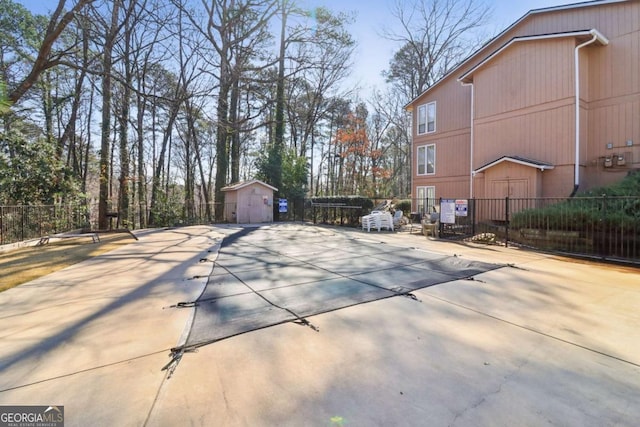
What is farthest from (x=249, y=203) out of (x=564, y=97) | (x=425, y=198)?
(x=564, y=97)

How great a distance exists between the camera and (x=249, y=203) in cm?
Answer: 1648

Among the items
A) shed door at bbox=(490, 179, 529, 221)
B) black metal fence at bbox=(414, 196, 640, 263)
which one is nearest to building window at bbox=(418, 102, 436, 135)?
Result: shed door at bbox=(490, 179, 529, 221)

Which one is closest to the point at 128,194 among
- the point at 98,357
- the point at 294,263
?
the point at 294,263

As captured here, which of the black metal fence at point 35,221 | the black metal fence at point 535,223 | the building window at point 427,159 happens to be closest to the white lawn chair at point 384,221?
the black metal fence at point 535,223

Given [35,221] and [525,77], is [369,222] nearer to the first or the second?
[525,77]

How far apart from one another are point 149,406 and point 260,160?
60.6ft

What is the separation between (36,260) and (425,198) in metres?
15.1

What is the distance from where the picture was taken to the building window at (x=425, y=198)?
15.8 metres

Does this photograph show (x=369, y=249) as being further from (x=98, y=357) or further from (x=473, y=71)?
(x=473, y=71)

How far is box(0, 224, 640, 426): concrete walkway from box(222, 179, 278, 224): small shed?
1235 cm

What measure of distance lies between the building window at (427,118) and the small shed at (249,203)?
9085 mm

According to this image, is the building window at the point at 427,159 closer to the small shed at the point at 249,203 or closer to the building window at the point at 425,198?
the building window at the point at 425,198

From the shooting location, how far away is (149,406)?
1806 mm

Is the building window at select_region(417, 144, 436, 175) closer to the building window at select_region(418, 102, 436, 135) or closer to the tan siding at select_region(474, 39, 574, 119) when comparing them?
the building window at select_region(418, 102, 436, 135)
